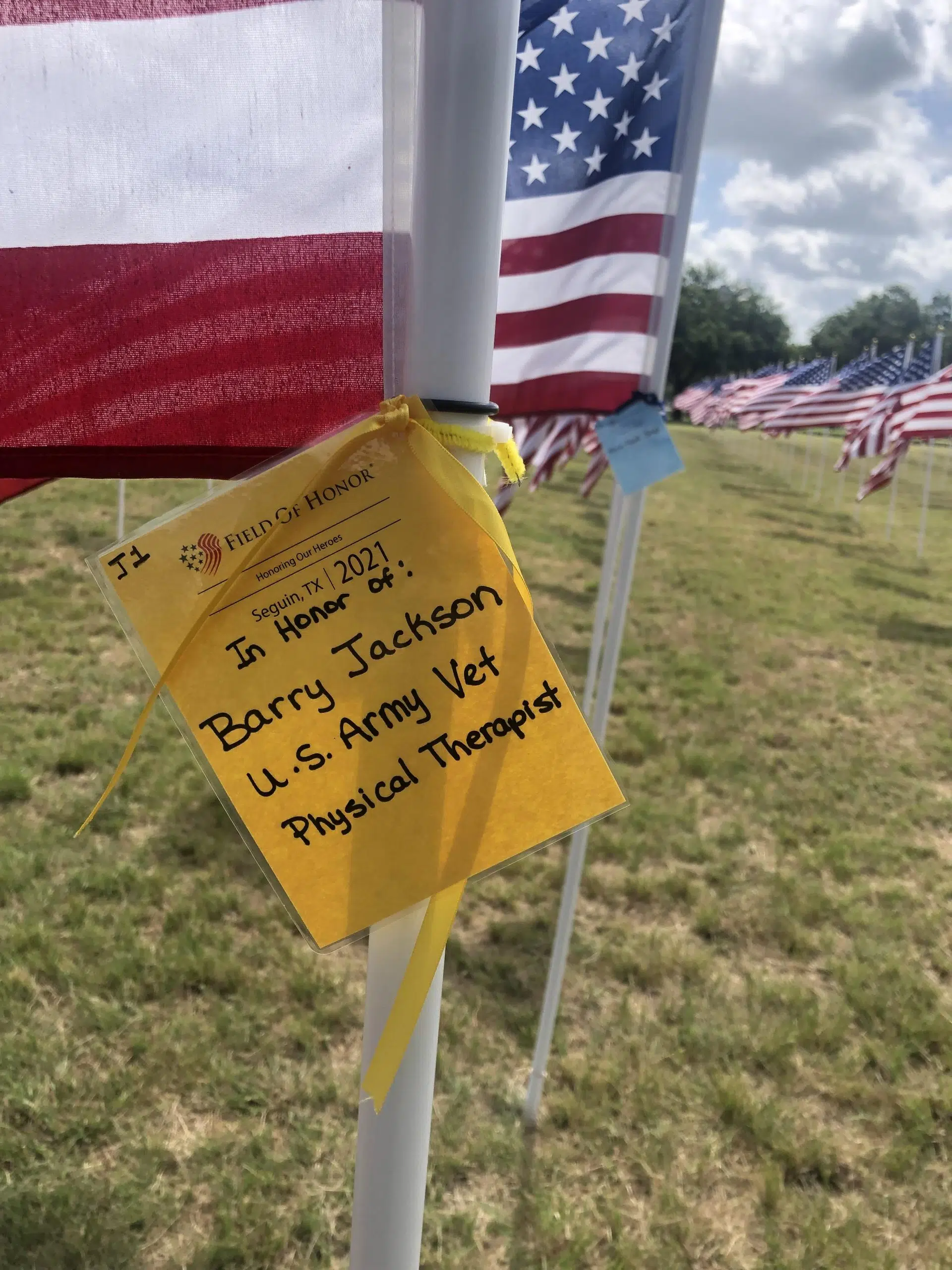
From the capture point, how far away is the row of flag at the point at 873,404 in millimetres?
8383

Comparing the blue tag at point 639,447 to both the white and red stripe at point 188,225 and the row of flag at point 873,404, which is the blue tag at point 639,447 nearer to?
the white and red stripe at point 188,225

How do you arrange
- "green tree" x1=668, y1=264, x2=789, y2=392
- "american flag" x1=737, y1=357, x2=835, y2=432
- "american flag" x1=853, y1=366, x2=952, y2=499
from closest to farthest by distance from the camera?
"american flag" x1=853, y1=366, x2=952, y2=499 → "american flag" x1=737, y1=357, x2=835, y2=432 → "green tree" x1=668, y1=264, x2=789, y2=392

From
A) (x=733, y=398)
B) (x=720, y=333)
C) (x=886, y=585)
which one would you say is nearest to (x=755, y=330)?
(x=720, y=333)

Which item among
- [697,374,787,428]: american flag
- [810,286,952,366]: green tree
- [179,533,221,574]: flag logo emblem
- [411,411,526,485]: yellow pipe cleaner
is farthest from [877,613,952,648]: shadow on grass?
[810,286,952,366]: green tree

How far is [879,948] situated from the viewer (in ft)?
8.89

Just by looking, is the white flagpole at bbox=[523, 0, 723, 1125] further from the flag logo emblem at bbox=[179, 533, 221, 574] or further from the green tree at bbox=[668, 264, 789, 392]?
the green tree at bbox=[668, 264, 789, 392]

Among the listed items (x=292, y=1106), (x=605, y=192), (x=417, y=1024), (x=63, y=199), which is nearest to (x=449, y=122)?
(x=63, y=199)

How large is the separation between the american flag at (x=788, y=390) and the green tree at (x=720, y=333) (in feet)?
103

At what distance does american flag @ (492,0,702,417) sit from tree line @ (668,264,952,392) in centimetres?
4500

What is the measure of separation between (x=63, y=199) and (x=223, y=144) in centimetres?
14

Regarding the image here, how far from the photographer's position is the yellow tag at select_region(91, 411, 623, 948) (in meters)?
0.61

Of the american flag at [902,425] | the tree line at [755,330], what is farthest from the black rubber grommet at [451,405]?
the tree line at [755,330]

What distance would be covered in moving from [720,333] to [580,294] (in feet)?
185

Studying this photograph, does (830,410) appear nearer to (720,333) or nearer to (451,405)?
(451,405)
